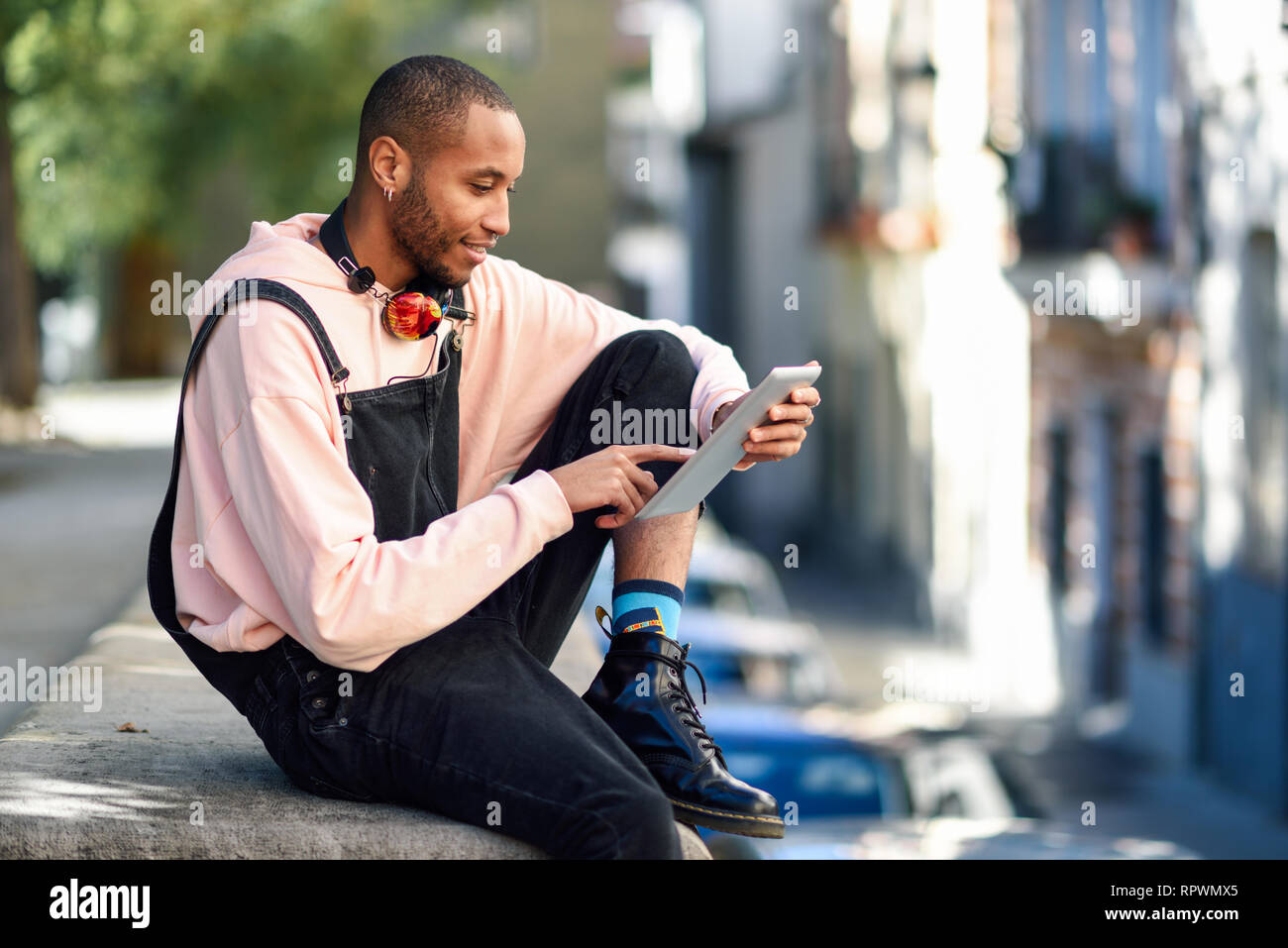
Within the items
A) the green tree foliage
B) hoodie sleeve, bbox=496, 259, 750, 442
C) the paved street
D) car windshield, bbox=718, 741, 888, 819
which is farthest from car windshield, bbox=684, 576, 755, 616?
hoodie sleeve, bbox=496, 259, 750, 442

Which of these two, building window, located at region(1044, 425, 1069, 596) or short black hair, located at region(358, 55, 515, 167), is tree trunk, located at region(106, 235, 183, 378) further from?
short black hair, located at region(358, 55, 515, 167)

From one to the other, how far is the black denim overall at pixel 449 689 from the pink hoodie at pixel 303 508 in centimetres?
5

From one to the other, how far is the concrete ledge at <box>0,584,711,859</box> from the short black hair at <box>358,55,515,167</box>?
1.21 meters

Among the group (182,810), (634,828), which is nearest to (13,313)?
(182,810)

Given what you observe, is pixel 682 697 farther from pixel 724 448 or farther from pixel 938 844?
pixel 938 844

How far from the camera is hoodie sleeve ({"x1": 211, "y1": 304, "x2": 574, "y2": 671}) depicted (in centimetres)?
300

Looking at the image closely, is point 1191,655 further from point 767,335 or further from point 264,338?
point 767,335

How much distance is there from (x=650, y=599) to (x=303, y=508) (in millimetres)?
811

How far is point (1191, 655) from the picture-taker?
44.0 ft

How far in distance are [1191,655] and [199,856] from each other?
11187 mm

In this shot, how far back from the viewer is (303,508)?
2.99m

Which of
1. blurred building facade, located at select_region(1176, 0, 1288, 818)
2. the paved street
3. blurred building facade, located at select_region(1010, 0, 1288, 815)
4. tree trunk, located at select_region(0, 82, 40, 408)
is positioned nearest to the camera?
the paved street
